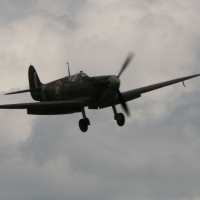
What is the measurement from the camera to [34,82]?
44562 mm

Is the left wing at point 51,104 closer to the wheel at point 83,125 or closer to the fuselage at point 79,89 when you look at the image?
the fuselage at point 79,89

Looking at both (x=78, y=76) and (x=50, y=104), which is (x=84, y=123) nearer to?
(x=50, y=104)

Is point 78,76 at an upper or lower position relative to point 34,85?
lower

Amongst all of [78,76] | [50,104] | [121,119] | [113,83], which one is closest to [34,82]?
[78,76]

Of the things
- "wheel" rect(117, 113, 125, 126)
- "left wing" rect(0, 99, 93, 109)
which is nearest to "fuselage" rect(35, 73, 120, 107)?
"left wing" rect(0, 99, 93, 109)

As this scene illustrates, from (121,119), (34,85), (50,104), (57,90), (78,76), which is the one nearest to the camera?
(50,104)

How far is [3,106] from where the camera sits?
3500 cm

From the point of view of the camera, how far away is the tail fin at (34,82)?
4150cm

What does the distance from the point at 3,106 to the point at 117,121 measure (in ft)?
21.7

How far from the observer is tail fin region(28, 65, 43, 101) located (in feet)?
136

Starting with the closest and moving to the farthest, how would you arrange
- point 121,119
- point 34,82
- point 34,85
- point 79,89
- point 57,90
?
point 121,119, point 79,89, point 57,90, point 34,85, point 34,82

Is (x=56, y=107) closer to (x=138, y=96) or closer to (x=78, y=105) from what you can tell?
(x=78, y=105)

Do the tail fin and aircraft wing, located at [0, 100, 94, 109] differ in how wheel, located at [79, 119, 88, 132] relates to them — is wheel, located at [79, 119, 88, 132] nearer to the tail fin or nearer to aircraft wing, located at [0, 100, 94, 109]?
aircraft wing, located at [0, 100, 94, 109]

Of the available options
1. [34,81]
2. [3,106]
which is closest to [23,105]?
[3,106]
